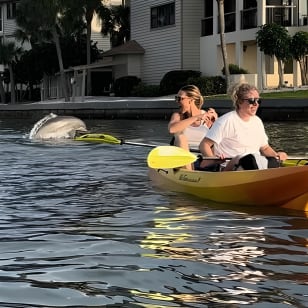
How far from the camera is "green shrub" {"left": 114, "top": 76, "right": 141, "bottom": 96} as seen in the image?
46.3 metres

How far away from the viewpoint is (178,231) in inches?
292

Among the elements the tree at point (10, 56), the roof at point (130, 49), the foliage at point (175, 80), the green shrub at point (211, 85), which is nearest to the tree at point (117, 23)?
the roof at point (130, 49)

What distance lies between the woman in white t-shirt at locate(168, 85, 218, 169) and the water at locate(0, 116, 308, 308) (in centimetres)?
80

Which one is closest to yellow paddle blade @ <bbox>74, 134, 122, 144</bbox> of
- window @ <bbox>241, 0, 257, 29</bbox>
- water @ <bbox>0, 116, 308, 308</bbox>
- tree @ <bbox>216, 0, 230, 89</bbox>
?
water @ <bbox>0, 116, 308, 308</bbox>

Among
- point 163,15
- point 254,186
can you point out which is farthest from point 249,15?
point 254,186

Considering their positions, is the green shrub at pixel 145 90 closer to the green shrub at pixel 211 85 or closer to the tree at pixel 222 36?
the green shrub at pixel 211 85

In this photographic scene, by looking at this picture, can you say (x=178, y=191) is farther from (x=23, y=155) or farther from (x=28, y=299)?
(x=23, y=155)

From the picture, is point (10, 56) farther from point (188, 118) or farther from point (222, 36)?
point (188, 118)

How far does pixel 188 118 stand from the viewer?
9.70 metres

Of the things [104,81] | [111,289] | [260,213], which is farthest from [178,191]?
[104,81]

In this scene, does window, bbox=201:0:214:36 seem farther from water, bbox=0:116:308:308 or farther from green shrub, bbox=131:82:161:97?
water, bbox=0:116:308:308

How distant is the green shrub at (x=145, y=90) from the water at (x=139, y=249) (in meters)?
30.8

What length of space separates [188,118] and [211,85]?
27621 mm

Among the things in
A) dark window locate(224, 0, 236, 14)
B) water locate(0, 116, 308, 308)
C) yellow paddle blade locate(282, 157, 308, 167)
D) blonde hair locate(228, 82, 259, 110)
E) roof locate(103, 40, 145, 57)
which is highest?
dark window locate(224, 0, 236, 14)
